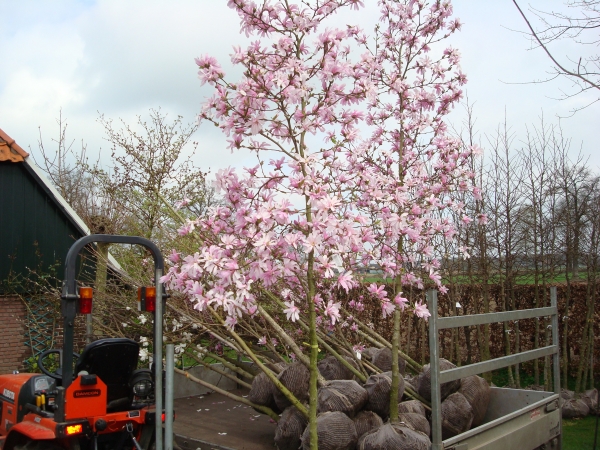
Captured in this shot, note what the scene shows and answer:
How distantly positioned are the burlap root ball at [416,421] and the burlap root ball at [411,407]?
16cm

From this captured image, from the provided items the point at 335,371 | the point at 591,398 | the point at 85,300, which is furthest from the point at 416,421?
Result: the point at 591,398

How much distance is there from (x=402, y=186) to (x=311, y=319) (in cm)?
214

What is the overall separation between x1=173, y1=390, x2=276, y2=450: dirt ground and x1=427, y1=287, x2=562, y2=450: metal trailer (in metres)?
2.60

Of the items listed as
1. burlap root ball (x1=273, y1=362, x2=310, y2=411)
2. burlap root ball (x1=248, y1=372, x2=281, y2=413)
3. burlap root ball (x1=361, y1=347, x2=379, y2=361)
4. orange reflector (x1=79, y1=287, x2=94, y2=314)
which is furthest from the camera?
burlap root ball (x1=361, y1=347, x2=379, y2=361)

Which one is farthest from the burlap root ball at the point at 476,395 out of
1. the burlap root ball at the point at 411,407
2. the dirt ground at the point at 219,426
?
the dirt ground at the point at 219,426

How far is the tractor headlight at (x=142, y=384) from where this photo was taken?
14.8 ft

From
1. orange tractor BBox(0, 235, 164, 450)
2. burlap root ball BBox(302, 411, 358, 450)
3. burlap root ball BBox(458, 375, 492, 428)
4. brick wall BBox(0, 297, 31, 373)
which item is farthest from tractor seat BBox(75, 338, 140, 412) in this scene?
brick wall BBox(0, 297, 31, 373)

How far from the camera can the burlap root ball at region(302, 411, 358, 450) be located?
17.2 ft

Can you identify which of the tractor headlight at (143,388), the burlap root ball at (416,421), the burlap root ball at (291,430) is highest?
the tractor headlight at (143,388)

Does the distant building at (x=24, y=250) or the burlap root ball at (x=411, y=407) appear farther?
the distant building at (x=24, y=250)

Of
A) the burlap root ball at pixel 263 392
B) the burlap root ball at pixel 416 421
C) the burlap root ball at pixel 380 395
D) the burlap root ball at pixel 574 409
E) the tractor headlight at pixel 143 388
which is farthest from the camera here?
the burlap root ball at pixel 574 409

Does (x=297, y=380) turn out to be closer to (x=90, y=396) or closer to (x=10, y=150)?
(x=90, y=396)

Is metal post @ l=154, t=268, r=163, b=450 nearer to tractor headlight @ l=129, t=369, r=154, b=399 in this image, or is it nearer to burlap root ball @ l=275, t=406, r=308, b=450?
tractor headlight @ l=129, t=369, r=154, b=399

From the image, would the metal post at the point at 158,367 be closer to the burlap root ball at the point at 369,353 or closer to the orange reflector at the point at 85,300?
the orange reflector at the point at 85,300
